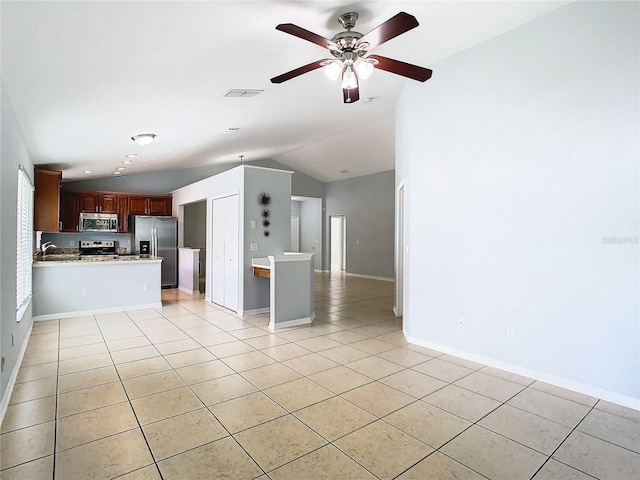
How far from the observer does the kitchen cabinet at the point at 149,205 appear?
864 cm

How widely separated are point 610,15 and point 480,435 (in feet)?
10.6

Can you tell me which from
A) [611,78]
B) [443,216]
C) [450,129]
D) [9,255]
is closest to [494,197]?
[443,216]

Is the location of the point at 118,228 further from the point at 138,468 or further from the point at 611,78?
the point at 611,78

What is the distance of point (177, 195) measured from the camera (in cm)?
877

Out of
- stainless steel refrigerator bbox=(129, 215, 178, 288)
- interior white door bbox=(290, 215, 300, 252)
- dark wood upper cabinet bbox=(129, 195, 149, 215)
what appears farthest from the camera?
interior white door bbox=(290, 215, 300, 252)

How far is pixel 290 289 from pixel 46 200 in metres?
4.32

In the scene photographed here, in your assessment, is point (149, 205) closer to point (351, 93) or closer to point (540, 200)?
point (351, 93)

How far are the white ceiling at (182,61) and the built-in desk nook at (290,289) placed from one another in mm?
2017

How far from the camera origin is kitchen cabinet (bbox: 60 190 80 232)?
7879 millimetres

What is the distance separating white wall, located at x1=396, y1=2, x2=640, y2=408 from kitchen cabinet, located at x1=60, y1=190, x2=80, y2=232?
24.9 ft

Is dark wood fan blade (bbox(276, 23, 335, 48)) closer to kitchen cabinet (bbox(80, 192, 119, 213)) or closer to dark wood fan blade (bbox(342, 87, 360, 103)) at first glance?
dark wood fan blade (bbox(342, 87, 360, 103))

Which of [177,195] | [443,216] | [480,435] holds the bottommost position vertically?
[480,435]

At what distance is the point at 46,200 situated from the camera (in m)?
5.85

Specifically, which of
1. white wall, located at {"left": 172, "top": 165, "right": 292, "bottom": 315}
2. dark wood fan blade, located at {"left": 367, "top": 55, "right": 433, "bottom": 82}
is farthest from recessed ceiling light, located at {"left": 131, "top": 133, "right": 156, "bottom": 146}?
dark wood fan blade, located at {"left": 367, "top": 55, "right": 433, "bottom": 82}
